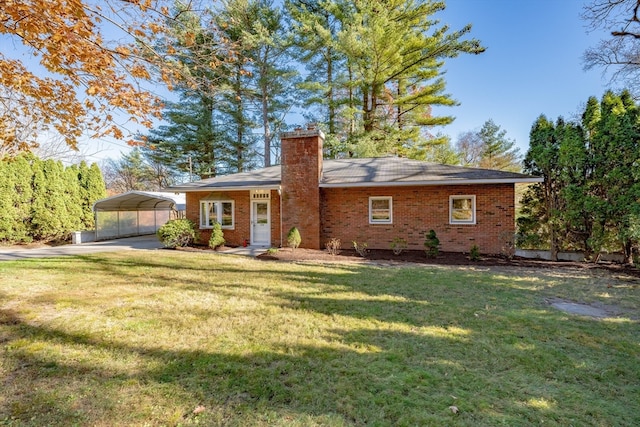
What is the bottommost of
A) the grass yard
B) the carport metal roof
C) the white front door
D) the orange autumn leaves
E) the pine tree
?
the grass yard

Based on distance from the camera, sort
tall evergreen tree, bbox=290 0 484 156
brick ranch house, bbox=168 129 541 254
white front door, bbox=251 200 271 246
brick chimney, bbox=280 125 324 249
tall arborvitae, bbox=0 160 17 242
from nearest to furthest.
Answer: brick ranch house, bbox=168 129 541 254 → brick chimney, bbox=280 125 324 249 → white front door, bbox=251 200 271 246 → tall arborvitae, bbox=0 160 17 242 → tall evergreen tree, bbox=290 0 484 156

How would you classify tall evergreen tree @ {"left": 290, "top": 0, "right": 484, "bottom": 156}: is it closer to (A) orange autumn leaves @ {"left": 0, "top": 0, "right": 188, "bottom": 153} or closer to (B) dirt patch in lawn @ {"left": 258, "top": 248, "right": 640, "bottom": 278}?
(B) dirt patch in lawn @ {"left": 258, "top": 248, "right": 640, "bottom": 278}

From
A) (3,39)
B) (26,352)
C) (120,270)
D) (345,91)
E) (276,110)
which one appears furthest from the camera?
(276,110)

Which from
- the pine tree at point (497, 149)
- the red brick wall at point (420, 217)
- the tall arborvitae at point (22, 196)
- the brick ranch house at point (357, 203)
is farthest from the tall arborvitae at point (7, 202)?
the pine tree at point (497, 149)

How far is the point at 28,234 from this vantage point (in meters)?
15.0

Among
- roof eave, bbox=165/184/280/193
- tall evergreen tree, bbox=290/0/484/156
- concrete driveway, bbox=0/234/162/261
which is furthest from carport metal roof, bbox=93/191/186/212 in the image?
tall evergreen tree, bbox=290/0/484/156

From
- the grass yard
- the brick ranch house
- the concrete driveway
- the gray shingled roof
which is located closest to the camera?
the grass yard

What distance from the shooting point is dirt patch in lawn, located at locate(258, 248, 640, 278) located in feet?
29.5

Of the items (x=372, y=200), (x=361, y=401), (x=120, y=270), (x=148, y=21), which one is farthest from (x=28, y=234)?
(x=361, y=401)

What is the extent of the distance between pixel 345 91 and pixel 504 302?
19284 millimetres

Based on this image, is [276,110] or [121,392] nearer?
[121,392]

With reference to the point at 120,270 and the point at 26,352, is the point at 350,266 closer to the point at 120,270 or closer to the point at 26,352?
the point at 120,270

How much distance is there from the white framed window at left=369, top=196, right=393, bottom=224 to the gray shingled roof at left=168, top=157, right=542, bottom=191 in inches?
35.2

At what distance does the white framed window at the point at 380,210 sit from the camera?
39.5 feet
